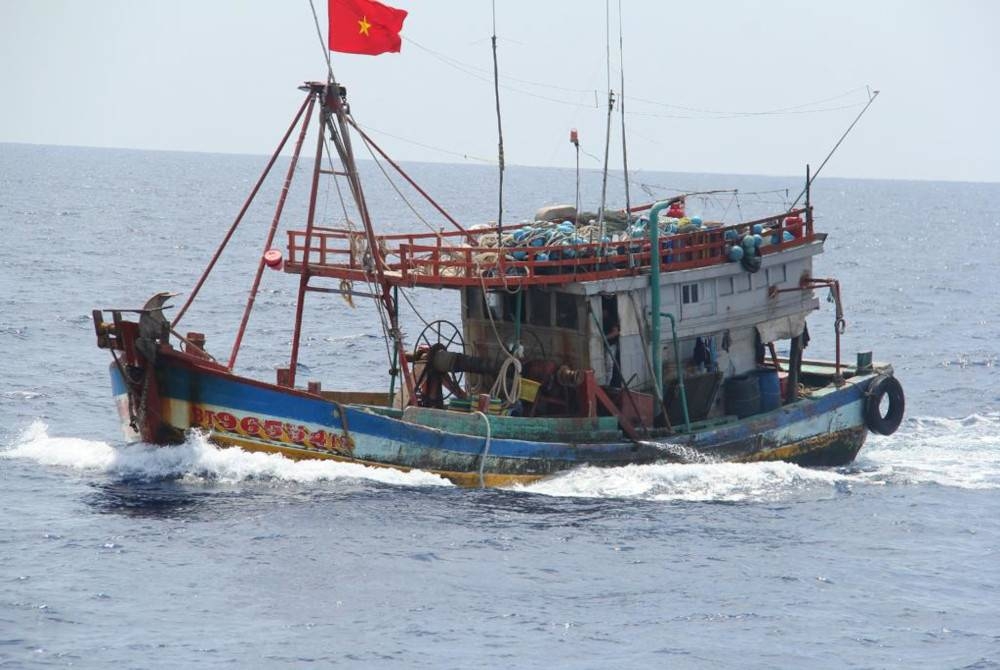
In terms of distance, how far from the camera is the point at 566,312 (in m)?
25.0

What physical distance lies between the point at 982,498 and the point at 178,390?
1377 centimetres

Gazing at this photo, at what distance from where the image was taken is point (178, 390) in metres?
22.7

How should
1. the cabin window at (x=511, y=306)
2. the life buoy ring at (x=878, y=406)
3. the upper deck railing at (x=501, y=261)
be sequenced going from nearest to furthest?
the upper deck railing at (x=501, y=261) < the cabin window at (x=511, y=306) < the life buoy ring at (x=878, y=406)

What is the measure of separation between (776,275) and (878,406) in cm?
344

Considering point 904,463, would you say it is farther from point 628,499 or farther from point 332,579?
point 332,579

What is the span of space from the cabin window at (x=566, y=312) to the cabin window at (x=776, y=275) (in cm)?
437

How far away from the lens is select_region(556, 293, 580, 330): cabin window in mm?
24844

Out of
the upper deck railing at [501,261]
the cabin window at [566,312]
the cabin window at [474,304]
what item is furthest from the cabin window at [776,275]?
the cabin window at [474,304]

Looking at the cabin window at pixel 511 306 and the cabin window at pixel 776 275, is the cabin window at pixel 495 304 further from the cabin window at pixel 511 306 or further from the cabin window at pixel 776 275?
the cabin window at pixel 776 275

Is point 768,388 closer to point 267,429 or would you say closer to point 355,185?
point 355,185

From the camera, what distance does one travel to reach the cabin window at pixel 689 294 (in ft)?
84.3

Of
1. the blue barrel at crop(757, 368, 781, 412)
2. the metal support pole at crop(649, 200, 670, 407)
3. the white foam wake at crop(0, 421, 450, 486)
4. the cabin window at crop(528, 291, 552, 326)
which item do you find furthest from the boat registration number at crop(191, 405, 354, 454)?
the blue barrel at crop(757, 368, 781, 412)

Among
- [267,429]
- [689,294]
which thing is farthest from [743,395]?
[267,429]

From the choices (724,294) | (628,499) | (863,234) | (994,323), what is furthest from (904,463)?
(863,234)
